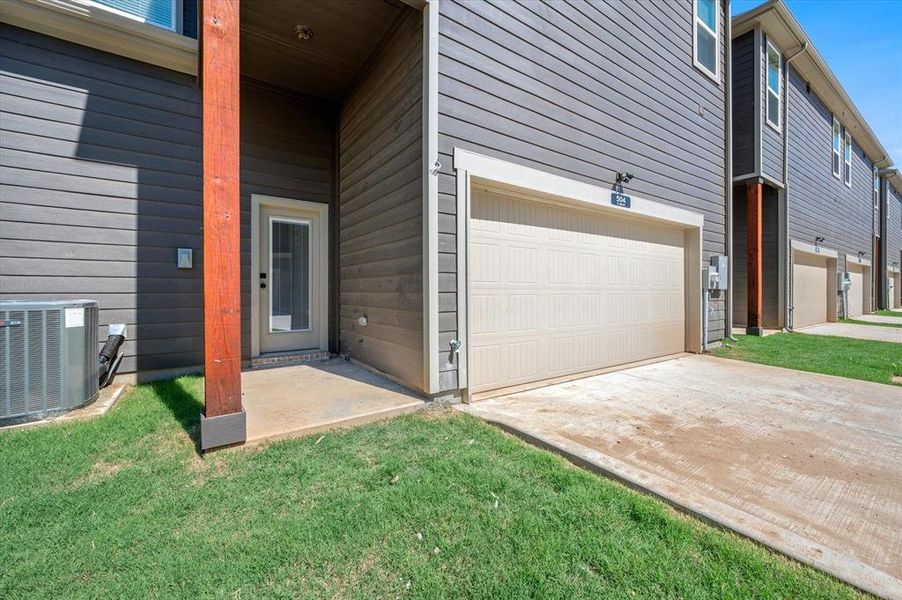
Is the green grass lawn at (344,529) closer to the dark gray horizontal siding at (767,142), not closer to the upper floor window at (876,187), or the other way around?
the dark gray horizontal siding at (767,142)

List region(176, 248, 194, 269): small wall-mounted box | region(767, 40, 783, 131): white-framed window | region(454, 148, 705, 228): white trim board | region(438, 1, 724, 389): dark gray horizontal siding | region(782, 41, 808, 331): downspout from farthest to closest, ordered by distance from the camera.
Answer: region(782, 41, 808, 331): downspout, region(767, 40, 783, 131): white-framed window, region(176, 248, 194, 269): small wall-mounted box, region(454, 148, 705, 228): white trim board, region(438, 1, 724, 389): dark gray horizontal siding

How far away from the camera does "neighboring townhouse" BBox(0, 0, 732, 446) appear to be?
3422mm

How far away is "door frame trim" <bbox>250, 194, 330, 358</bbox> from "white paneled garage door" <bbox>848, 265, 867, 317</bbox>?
17400 millimetres

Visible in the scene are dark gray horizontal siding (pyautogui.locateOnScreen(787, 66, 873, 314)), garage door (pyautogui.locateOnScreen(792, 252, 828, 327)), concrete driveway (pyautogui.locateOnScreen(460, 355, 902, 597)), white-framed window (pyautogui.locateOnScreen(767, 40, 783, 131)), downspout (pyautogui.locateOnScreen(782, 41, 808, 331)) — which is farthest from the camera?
garage door (pyautogui.locateOnScreen(792, 252, 828, 327))

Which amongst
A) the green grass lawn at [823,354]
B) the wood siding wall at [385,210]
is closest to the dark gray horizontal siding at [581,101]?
the wood siding wall at [385,210]

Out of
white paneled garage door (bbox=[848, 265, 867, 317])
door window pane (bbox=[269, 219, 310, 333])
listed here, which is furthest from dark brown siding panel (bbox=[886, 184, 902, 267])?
door window pane (bbox=[269, 219, 310, 333])

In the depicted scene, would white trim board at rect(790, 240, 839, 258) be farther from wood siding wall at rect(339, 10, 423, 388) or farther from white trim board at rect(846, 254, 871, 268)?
wood siding wall at rect(339, 10, 423, 388)

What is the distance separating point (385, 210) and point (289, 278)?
6.50 ft

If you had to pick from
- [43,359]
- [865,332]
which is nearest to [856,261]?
[865,332]

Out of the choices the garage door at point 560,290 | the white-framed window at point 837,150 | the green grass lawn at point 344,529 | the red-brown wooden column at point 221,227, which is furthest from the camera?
the white-framed window at point 837,150

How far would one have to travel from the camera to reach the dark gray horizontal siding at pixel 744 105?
866cm

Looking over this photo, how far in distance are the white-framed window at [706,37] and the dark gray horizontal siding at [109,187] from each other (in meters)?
7.09

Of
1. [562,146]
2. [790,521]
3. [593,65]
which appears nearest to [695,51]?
[593,65]

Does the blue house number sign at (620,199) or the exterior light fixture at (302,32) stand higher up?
the exterior light fixture at (302,32)
